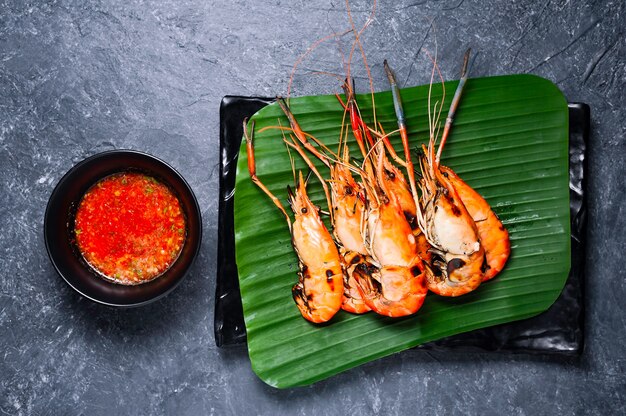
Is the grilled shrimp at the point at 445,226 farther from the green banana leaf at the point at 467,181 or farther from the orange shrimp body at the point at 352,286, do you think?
the orange shrimp body at the point at 352,286

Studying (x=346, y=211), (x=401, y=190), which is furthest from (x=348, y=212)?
(x=401, y=190)

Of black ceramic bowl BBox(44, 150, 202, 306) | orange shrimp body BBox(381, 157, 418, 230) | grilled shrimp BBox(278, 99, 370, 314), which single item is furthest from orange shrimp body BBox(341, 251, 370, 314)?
black ceramic bowl BBox(44, 150, 202, 306)

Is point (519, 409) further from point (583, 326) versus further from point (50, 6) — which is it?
point (50, 6)

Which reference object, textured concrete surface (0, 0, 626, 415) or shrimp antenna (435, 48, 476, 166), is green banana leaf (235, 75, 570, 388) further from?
textured concrete surface (0, 0, 626, 415)

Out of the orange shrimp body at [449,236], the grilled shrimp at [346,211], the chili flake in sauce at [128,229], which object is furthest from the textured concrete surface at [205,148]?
the orange shrimp body at [449,236]

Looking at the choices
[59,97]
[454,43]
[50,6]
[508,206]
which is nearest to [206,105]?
[59,97]

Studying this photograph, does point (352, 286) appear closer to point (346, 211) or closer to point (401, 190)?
point (346, 211)
